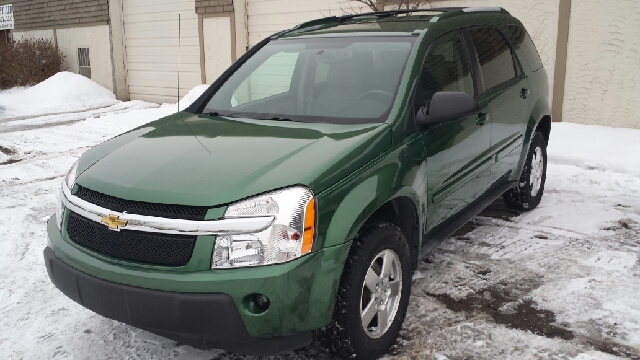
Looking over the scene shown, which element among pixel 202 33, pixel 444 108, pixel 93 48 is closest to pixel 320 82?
pixel 444 108

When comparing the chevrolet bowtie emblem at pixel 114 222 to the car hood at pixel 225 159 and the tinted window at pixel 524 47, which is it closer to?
the car hood at pixel 225 159

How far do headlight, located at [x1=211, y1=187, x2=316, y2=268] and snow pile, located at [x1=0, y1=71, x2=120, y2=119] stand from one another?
12605 millimetres

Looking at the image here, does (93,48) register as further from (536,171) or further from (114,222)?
(114,222)

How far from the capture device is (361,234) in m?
2.90

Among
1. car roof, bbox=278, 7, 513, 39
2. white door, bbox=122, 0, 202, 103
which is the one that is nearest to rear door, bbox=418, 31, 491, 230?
car roof, bbox=278, 7, 513, 39

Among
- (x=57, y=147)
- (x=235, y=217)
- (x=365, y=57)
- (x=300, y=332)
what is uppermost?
(x=365, y=57)

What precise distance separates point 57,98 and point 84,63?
10.1 ft

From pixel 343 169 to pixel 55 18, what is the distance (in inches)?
726

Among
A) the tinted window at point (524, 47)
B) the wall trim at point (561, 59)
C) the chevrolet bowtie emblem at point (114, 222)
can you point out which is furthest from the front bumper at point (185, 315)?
the wall trim at point (561, 59)

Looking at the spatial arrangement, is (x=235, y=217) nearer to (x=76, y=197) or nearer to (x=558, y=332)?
(x=76, y=197)

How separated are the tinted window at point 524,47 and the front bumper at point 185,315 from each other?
356 centimetres

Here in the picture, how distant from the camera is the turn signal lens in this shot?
2.59 meters

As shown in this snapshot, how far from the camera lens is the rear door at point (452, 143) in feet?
11.8

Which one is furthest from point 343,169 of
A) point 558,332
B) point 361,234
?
point 558,332
